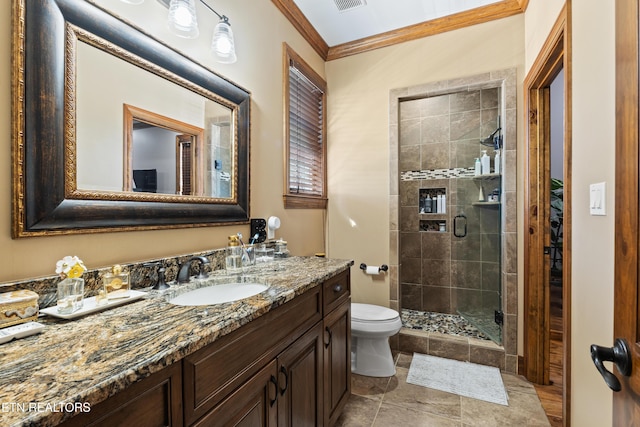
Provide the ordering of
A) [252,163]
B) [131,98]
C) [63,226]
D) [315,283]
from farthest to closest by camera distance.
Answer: [252,163]
[315,283]
[131,98]
[63,226]

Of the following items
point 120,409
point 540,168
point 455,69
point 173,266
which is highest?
point 455,69

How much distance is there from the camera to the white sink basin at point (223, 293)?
127cm

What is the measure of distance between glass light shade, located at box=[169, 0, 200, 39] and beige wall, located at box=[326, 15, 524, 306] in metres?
1.67

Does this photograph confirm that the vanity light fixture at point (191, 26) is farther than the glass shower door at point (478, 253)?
No

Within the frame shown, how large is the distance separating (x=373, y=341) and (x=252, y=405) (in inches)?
58.7

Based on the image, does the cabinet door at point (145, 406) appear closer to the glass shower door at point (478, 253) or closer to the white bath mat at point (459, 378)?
the white bath mat at point (459, 378)

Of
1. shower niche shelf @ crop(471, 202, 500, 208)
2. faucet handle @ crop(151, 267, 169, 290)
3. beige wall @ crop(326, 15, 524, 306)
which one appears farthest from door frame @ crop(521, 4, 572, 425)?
faucet handle @ crop(151, 267, 169, 290)

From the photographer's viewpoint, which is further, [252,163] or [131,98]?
[252,163]

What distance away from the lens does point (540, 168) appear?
2.09 metres

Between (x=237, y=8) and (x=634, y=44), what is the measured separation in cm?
185

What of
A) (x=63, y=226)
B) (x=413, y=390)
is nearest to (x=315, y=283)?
(x=63, y=226)

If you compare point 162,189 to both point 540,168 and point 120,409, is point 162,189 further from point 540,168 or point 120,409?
point 540,168

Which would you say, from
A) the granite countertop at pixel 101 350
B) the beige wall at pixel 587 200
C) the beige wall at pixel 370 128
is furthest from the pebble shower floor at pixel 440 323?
the granite countertop at pixel 101 350

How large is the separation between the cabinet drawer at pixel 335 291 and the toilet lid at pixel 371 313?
0.53 meters
